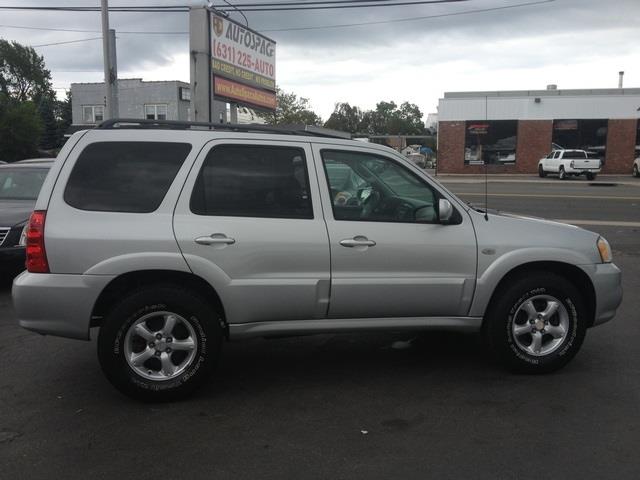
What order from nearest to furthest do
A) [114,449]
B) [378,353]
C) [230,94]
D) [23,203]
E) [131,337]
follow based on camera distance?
[114,449]
[131,337]
[378,353]
[23,203]
[230,94]

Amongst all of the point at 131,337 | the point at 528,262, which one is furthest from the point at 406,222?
the point at 131,337

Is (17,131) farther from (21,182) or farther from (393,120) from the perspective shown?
(393,120)

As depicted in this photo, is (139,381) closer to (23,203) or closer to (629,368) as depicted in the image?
(629,368)

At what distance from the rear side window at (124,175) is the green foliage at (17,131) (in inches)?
1345

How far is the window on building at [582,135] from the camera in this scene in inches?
1683

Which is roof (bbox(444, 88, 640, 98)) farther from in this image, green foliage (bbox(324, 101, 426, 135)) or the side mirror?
green foliage (bbox(324, 101, 426, 135))

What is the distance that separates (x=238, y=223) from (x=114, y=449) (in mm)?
1609

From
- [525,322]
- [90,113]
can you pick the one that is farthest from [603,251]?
[90,113]

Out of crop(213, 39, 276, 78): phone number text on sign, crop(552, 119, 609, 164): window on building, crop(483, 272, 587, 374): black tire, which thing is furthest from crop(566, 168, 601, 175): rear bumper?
crop(483, 272, 587, 374): black tire

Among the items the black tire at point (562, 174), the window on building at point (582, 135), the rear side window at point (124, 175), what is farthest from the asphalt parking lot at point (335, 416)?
the window on building at point (582, 135)

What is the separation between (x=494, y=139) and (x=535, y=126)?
286cm

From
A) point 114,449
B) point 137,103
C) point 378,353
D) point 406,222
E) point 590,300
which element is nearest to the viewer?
point 114,449

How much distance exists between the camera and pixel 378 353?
17.7 feet

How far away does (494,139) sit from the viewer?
44094 millimetres
